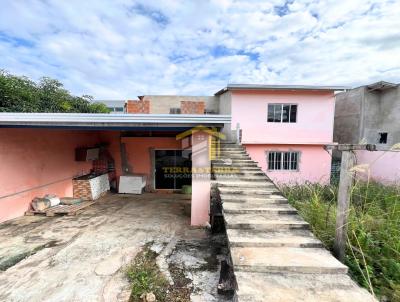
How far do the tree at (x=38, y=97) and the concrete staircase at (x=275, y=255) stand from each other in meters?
9.71

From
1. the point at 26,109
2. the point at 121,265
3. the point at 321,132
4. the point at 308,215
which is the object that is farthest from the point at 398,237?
the point at 26,109

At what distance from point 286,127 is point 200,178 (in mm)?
5697

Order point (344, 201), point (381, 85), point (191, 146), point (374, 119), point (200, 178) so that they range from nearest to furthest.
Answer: point (344, 201)
point (200, 178)
point (191, 146)
point (381, 85)
point (374, 119)

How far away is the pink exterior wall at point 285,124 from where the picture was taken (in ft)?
31.3

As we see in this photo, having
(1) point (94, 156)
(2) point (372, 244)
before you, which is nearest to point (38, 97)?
(1) point (94, 156)

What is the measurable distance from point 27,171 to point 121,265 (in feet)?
16.2

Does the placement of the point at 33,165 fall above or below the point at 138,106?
below

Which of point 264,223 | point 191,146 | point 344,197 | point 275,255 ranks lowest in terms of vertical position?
point 275,255

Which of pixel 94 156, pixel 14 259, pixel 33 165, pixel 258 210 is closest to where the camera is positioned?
pixel 258 210

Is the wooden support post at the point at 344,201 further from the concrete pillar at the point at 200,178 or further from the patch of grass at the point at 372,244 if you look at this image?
the concrete pillar at the point at 200,178

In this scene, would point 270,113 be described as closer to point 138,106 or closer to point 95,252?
point 138,106

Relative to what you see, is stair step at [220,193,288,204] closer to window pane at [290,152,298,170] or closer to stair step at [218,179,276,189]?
stair step at [218,179,276,189]

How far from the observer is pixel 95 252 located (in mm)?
4492

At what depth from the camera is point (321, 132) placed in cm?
974
